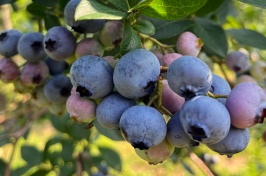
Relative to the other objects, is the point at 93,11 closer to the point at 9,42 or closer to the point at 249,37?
the point at 9,42

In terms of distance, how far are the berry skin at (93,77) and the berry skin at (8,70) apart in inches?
21.1

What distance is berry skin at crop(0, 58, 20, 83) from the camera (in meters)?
1.21

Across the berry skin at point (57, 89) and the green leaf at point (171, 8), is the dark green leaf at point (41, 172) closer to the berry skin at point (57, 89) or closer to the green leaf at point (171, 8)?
the berry skin at point (57, 89)

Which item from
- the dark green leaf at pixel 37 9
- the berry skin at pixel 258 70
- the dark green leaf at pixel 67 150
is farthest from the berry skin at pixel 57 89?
the berry skin at pixel 258 70

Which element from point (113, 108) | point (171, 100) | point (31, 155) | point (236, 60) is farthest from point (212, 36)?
point (31, 155)

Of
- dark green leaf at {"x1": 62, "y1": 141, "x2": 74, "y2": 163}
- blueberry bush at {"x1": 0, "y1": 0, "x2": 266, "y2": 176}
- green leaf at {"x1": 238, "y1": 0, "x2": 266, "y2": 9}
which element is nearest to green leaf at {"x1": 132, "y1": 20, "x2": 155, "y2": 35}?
blueberry bush at {"x1": 0, "y1": 0, "x2": 266, "y2": 176}

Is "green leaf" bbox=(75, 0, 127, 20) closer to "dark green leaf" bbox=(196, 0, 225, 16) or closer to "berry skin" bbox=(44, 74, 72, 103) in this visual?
"berry skin" bbox=(44, 74, 72, 103)

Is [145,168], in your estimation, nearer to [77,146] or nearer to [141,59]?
[77,146]

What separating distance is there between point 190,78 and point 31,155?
1371mm

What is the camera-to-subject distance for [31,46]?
1146 mm

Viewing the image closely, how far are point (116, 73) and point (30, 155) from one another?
1.30 metres

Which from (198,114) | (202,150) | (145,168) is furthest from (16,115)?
(145,168)

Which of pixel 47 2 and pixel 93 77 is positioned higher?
pixel 93 77

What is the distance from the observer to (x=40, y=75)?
4.02 feet
